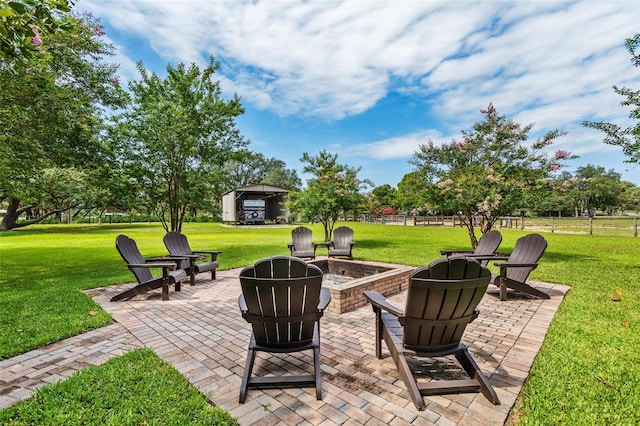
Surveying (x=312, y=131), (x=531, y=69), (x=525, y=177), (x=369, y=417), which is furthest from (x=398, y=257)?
(x=312, y=131)

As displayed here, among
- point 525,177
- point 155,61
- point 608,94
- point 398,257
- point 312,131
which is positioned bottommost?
point 398,257

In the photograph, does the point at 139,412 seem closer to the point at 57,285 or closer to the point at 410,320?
the point at 410,320

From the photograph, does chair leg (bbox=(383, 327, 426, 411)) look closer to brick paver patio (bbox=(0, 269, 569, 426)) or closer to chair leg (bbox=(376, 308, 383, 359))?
brick paver patio (bbox=(0, 269, 569, 426))

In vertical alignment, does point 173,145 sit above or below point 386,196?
below

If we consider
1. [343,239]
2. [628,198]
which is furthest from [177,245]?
[628,198]

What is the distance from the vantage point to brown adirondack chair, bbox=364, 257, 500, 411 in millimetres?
2258

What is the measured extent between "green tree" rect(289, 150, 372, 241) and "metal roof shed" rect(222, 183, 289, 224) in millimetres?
17149

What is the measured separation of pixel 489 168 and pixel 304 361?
8.74 metres

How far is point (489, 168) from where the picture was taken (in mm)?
9414

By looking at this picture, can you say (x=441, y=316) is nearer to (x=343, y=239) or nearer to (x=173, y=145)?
(x=343, y=239)

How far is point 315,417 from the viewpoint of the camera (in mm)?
2094

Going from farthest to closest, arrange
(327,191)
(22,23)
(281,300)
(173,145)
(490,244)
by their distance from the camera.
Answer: (327,191), (173,145), (490,244), (281,300), (22,23)

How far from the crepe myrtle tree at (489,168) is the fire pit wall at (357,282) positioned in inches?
166

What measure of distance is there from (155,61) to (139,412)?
940 centimetres
